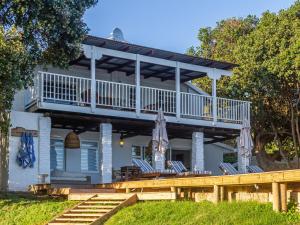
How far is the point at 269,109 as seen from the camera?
2916cm

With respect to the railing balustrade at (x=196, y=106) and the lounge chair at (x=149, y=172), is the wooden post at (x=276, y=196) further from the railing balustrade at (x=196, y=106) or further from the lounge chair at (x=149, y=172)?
the railing balustrade at (x=196, y=106)

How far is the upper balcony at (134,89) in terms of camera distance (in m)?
20.8

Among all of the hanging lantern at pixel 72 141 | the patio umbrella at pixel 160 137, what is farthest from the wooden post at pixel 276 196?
the hanging lantern at pixel 72 141

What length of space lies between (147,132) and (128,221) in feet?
39.2

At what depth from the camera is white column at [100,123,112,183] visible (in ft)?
68.0

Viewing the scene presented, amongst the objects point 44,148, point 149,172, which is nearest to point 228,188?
point 149,172

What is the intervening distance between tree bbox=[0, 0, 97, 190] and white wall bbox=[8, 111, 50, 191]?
5.97 ft

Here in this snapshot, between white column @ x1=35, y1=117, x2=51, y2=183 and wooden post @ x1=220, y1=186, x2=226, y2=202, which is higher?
white column @ x1=35, y1=117, x2=51, y2=183

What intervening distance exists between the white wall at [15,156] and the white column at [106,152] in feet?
6.98

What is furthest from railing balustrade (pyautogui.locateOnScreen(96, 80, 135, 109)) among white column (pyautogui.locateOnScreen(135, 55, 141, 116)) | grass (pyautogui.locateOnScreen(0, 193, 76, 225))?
grass (pyautogui.locateOnScreen(0, 193, 76, 225))

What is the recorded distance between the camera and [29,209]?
15180 millimetres

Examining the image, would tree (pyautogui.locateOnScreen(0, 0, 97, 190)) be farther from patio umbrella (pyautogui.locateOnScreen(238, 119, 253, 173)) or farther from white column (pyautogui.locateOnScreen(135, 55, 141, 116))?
patio umbrella (pyautogui.locateOnScreen(238, 119, 253, 173))

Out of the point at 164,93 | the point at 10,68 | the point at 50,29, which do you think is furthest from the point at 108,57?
the point at 10,68

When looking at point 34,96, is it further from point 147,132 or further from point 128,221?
point 128,221
